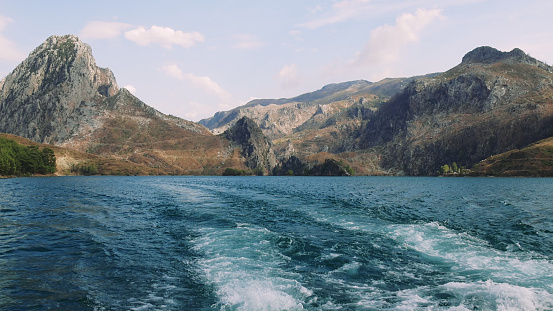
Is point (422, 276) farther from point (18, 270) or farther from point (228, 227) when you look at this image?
point (18, 270)

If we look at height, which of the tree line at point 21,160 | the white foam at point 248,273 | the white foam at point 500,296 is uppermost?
the tree line at point 21,160

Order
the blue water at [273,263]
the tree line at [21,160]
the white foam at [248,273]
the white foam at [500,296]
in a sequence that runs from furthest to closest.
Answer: the tree line at [21,160] → the white foam at [248,273] → the blue water at [273,263] → the white foam at [500,296]

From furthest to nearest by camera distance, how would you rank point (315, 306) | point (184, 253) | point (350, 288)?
point (184, 253) < point (350, 288) < point (315, 306)

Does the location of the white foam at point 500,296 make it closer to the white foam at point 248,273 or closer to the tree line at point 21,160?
the white foam at point 248,273

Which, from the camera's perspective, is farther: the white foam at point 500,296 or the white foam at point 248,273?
the white foam at point 248,273

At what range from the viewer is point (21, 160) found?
164 m

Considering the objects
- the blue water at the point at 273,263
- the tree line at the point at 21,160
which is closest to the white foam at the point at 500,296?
the blue water at the point at 273,263

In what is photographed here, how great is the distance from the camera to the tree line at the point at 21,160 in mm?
143750

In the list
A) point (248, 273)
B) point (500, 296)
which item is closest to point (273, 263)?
point (248, 273)

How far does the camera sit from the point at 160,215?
48875mm

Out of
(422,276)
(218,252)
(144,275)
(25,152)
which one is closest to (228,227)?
(218,252)

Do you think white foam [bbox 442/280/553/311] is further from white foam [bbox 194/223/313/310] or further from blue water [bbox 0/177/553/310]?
white foam [bbox 194/223/313/310]

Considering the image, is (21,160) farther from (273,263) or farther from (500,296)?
(500,296)

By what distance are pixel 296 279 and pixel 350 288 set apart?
358 centimetres
